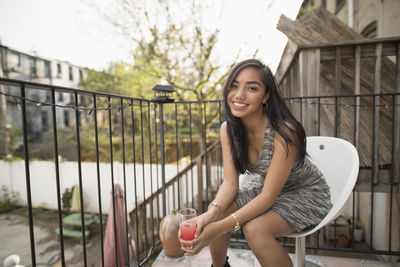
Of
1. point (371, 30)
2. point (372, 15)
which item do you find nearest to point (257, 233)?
point (372, 15)

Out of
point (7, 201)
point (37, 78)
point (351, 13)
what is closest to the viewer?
point (351, 13)

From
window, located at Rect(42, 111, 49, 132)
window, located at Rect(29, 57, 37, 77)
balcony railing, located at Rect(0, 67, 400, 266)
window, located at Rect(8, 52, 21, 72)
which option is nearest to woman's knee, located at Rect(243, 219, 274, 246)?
balcony railing, located at Rect(0, 67, 400, 266)

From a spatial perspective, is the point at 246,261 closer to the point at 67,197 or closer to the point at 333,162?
the point at 333,162

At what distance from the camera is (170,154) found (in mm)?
12594

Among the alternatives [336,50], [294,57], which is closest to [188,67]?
[294,57]

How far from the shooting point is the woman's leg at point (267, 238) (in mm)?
1117

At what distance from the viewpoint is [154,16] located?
7762 millimetres

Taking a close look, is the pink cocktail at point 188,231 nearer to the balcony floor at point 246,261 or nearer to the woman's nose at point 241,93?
the woman's nose at point 241,93

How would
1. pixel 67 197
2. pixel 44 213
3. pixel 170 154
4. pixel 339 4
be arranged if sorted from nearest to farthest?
pixel 339 4 → pixel 67 197 → pixel 170 154 → pixel 44 213

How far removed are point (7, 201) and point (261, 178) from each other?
836 inches

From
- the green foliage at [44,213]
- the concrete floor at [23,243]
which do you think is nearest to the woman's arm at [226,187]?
the concrete floor at [23,243]

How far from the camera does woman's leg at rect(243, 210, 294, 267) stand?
1.12 m

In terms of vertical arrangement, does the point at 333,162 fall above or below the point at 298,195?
above

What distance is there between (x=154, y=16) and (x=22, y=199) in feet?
56.0
